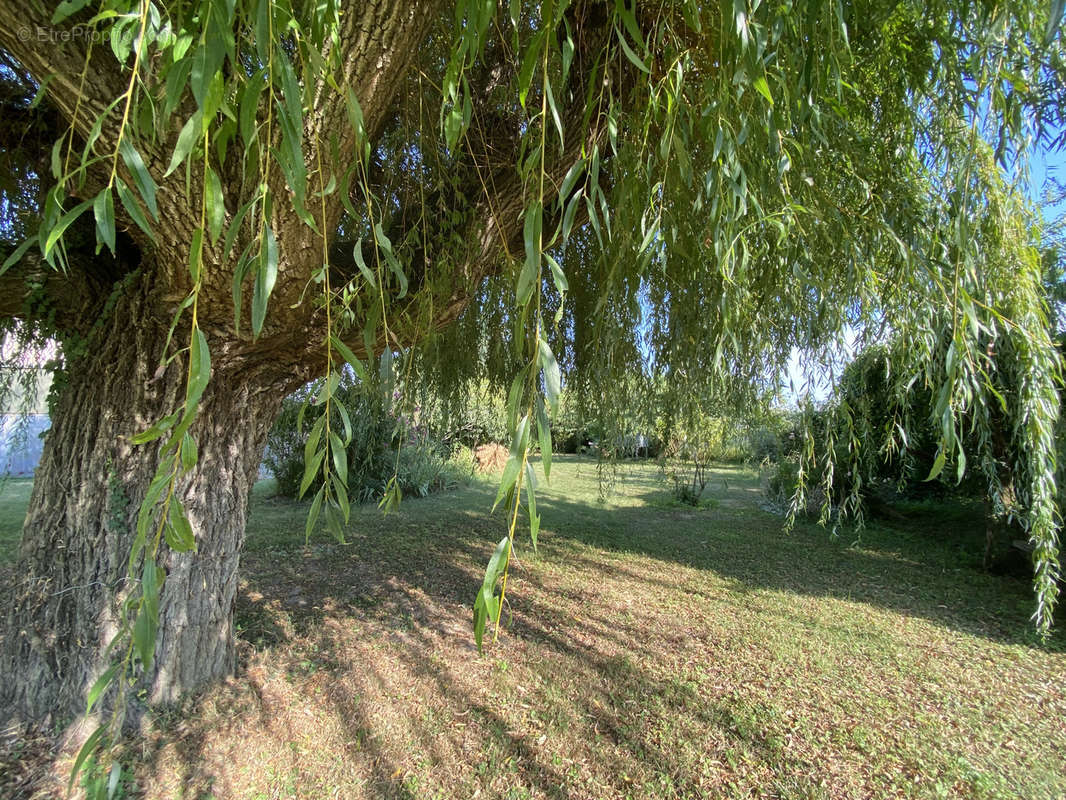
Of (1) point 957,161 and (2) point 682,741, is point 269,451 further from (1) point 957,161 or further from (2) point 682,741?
(1) point 957,161

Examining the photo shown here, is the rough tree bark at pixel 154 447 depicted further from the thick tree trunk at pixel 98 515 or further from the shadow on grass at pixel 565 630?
the shadow on grass at pixel 565 630

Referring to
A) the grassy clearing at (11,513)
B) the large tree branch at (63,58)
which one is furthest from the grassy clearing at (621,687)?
the large tree branch at (63,58)

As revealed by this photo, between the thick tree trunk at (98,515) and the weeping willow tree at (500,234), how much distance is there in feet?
0.03

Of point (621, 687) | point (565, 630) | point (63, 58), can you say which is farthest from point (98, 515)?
point (565, 630)

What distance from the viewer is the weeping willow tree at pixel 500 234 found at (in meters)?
1.35

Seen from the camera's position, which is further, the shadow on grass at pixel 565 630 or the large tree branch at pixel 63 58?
the shadow on grass at pixel 565 630

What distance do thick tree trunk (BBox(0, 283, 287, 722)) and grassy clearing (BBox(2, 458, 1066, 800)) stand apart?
0.41m

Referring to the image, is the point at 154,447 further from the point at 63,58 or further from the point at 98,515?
the point at 63,58

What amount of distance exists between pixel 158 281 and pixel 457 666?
86.1 inches

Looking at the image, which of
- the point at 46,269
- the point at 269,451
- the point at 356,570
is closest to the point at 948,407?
the point at 46,269

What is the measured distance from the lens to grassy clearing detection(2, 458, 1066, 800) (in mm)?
2031

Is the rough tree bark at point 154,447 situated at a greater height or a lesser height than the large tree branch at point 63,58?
lesser

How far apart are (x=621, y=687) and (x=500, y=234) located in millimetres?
2241

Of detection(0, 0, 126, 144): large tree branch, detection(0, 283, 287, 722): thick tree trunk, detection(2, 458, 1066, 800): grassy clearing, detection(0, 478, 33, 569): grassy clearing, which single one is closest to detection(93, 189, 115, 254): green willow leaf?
detection(0, 0, 126, 144): large tree branch
